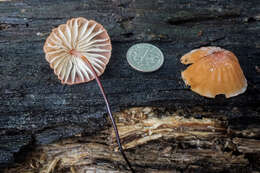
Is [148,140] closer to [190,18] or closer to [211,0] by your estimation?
[190,18]

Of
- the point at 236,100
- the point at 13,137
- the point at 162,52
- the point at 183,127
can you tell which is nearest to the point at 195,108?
the point at 183,127

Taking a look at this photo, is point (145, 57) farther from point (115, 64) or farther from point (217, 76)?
point (217, 76)

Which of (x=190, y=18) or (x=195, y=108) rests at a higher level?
(x=190, y=18)

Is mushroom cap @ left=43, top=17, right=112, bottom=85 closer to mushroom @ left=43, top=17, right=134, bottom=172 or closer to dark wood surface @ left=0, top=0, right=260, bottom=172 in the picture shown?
mushroom @ left=43, top=17, right=134, bottom=172

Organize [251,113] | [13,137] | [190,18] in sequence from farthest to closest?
[190,18] < [251,113] < [13,137]

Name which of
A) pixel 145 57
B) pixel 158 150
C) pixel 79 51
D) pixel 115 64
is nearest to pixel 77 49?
pixel 79 51
